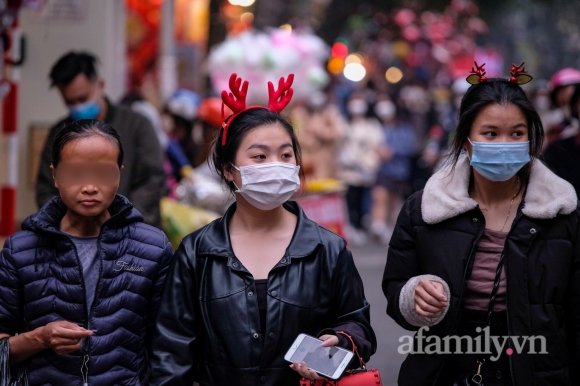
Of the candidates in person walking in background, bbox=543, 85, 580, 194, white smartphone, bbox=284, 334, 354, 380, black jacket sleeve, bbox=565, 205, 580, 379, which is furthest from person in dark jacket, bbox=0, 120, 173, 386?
person walking in background, bbox=543, 85, 580, 194

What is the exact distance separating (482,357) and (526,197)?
2.24ft

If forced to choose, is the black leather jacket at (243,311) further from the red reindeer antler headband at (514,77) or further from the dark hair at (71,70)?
the dark hair at (71,70)

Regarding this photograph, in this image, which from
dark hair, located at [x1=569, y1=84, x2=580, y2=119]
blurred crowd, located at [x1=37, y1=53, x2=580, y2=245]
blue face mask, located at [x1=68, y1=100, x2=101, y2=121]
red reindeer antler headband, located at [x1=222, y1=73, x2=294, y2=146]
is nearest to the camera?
red reindeer antler headband, located at [x1=222, y1=73, x2=294, y2=146]

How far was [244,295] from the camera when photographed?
144 inches

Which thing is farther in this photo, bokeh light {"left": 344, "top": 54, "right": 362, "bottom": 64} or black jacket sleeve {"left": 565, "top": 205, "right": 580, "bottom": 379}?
bokeh light {"left": 344, "top": 54, "right": 362, "bottom": 64}

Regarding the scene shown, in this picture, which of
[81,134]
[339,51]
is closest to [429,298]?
[81,134]

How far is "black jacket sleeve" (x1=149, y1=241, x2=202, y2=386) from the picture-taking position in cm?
364

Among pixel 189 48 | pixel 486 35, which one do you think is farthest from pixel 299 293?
pixel 486 35

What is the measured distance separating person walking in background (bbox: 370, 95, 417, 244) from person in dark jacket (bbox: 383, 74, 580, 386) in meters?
12.2

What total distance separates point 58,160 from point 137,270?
56 cm

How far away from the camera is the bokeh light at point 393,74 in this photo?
3501cm

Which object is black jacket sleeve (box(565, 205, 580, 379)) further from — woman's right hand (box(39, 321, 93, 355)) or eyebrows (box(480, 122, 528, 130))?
woman's right hand (box(39, 321, 93, 355))

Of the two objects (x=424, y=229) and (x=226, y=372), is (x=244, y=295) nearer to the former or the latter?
(x=226, y=372)

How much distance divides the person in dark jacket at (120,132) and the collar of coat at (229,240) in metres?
2.17
